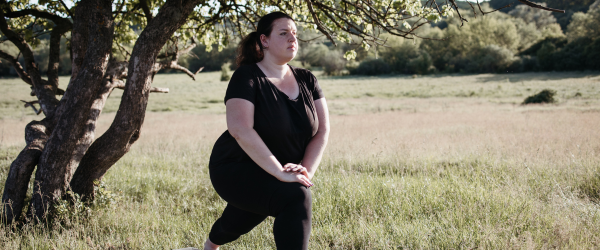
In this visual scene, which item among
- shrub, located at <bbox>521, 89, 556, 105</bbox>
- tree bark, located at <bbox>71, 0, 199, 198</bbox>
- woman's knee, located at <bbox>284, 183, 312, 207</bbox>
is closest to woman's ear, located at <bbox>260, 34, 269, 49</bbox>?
woman's knee, located at <bbox>284, 183, 312, 207</bbox>

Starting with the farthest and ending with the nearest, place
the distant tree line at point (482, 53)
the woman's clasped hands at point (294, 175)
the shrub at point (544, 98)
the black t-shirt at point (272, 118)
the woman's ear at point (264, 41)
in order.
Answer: the distant tree line at point (482, 53) < the shrub at point (544, 98) < the woman's ear at point (264, 41) < the black t-shirt at point (272, 118) < the woman's clasped hands at point (294, 175)

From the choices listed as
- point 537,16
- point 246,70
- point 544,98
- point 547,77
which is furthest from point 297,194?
point 537,16

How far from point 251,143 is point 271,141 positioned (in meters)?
0.19

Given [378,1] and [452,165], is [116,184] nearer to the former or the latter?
[378,1]

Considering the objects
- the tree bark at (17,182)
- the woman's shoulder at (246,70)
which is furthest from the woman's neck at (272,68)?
the tree bark at (17,182)

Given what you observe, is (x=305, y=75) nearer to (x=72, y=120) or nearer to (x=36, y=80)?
(x=72, y=120)

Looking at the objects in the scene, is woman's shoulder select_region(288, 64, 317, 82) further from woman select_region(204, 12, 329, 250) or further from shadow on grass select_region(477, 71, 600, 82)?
shadow on grass select_region(477, 71, 600, 82)

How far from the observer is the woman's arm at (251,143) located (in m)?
2.27

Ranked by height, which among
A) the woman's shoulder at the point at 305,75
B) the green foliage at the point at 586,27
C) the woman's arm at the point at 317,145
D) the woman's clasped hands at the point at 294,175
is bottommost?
the woman's clasped hands at the point at 294,175

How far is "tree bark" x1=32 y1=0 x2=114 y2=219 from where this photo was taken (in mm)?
4043

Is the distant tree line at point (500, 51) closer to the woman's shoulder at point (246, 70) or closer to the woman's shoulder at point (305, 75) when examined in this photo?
the woman's shoulder at point (305, 75)

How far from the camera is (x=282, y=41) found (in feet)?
8.59

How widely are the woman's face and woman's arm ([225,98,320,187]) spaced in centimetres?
53

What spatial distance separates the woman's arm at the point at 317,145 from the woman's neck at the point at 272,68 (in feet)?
1.20
